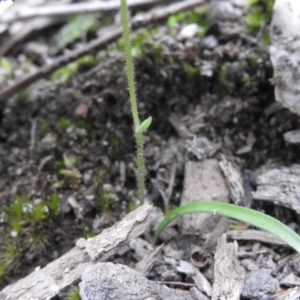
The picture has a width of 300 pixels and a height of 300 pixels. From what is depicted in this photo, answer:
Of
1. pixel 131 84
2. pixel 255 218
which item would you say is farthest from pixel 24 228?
pixel 255 218

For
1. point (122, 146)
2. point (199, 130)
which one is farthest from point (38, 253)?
point (199, 130)

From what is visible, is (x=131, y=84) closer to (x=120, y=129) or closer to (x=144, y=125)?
(x=144, y=125)

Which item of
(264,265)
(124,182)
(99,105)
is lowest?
(264,265)

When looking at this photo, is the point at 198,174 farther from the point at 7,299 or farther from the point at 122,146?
the point at 7,299

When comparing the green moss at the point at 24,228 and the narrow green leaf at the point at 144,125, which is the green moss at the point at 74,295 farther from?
the narrow green leaf at the point at 144,125

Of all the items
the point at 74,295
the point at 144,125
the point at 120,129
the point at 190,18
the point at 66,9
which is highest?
the point at 66,9

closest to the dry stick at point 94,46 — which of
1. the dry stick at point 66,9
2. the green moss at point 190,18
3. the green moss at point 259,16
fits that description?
the green moss at point 190,18

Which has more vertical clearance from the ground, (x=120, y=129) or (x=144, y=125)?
(x=144, y=125)
